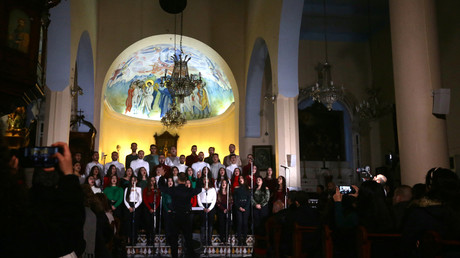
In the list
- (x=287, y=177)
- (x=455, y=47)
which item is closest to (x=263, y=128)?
(x=287, y=177)

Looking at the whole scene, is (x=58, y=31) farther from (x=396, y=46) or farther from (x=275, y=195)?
(x=396, y=46)

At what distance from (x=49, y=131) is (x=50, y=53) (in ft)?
6.73

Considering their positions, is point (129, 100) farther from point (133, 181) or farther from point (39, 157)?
point (39, 157)

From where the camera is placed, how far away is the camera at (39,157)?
181cm

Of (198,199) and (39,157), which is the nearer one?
(39,157)

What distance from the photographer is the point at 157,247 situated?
9859 millimetres

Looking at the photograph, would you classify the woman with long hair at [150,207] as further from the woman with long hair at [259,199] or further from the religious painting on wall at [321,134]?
the religious painting on wall at [321,134]

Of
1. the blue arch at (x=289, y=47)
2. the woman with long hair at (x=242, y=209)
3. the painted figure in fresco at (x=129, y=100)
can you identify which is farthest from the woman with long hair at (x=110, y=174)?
the painted figure in fresco at (x=129, y=100)

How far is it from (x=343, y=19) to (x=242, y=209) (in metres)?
10.0

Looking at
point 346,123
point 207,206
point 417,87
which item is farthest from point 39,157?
point 346,123

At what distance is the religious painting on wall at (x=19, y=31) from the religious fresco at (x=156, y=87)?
472 inches

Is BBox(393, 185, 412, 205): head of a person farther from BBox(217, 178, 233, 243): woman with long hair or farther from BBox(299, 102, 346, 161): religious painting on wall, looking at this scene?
BBox(299, 102, 346, 161): religious painting on wall

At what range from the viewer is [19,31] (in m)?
→ 5.61

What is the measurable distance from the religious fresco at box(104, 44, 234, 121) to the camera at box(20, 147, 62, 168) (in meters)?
15.9
